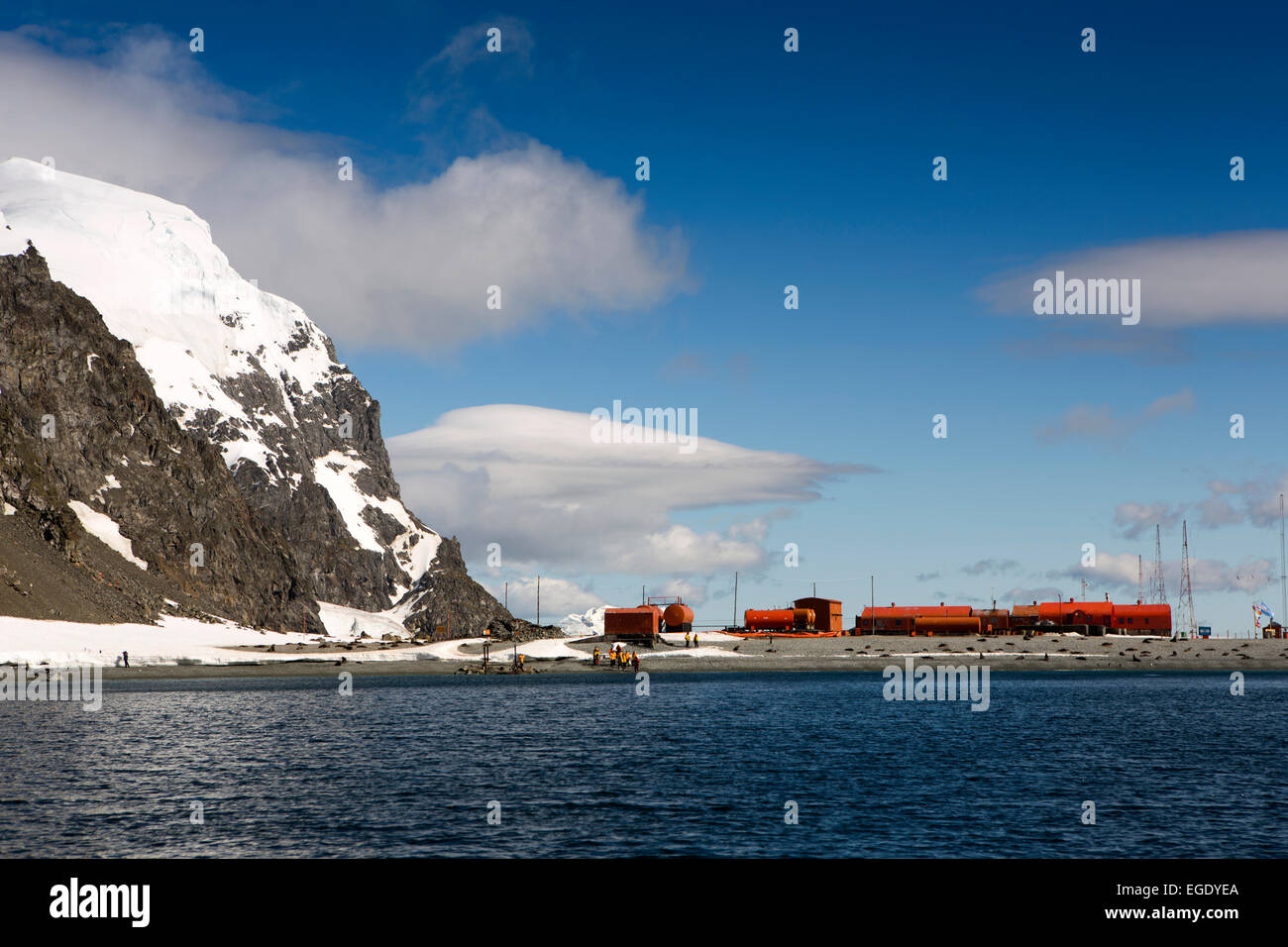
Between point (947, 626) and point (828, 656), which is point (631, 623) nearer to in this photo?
point (828, 656)

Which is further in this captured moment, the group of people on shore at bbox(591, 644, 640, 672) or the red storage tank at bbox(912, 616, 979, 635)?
the red storage tank at bbox(912, 616, 979, 635)

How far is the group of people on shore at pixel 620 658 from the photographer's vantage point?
559 feet

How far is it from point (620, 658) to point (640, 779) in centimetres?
12362

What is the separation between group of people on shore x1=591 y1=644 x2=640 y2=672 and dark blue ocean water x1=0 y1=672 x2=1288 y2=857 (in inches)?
2734

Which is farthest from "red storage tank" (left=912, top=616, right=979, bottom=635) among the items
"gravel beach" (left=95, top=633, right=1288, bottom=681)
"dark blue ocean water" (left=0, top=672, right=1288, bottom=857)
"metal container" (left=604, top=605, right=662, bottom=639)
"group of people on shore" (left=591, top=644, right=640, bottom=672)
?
"dark blue ocean water" (left=0, top=672, right=1288, bottom=857)

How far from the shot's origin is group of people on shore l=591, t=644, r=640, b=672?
170 m

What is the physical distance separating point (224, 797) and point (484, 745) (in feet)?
70.9

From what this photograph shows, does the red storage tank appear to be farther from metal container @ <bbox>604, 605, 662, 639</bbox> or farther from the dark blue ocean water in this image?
the dark blue ocean water

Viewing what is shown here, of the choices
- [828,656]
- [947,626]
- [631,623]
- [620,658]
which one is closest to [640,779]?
[620,658]

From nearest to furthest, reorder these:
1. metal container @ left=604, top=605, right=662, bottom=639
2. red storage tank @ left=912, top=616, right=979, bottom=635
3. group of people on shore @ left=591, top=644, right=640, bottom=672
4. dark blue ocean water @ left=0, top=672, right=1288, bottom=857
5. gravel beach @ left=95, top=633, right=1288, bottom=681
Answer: dark blue ocean water @ left=0, top=672, right=1288, bottom=857, group of people on shore @ left=591, top=644, right=640, bottom=672, gravel beach @ left=95, top=633, right=1288, bottom=681, metal container @ left=604, top=605, right=662, bottom=639, red storage tank @ left=912, top=616, right=979, bottom=635

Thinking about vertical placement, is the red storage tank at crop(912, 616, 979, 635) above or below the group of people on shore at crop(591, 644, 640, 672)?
above

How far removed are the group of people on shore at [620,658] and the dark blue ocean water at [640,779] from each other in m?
69.4
